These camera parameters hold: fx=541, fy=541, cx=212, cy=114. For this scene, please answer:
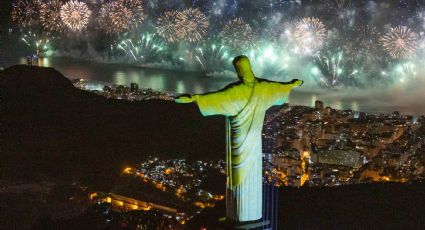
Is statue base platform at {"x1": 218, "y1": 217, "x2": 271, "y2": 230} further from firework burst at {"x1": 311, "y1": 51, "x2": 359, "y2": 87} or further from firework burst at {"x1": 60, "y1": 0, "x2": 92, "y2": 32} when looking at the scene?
firework burst at {"x1": 311, "y1": 51, "x2": 359, "y2": 87}

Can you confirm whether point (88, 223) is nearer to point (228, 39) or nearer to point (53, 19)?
point (228, 39)

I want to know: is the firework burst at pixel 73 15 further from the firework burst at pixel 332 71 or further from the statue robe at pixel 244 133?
the statue robe at pixel 244 133

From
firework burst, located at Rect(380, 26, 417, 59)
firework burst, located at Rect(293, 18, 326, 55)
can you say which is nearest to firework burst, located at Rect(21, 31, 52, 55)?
firework burst, located at Rect(293, 18, 326, 55)

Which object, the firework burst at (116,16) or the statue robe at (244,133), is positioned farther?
the firework burst at (116,16)

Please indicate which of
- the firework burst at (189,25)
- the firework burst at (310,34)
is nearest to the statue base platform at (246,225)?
the firework burst at (310,34)

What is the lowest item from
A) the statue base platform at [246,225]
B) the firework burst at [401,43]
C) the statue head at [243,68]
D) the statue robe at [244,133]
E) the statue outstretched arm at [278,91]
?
the statue base platform at [246,225]

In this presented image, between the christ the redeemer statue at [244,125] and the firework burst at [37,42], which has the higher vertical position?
the firework burst at [37,42]

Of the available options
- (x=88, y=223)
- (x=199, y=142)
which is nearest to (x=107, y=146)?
(x=199, y=142)

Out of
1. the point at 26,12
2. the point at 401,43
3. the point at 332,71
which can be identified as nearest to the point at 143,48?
the point at 26,12
